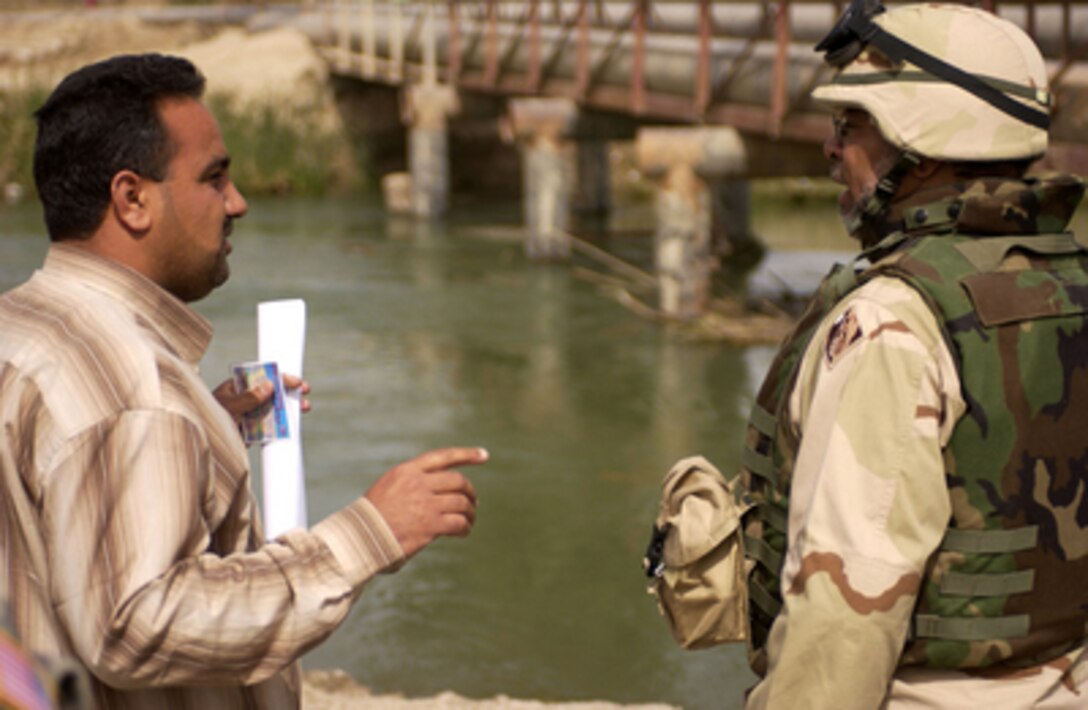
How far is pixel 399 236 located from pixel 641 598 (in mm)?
12296

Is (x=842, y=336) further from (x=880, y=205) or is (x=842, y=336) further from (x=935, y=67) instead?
(x=935, y=67)

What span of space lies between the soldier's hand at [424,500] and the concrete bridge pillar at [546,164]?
12.1 m

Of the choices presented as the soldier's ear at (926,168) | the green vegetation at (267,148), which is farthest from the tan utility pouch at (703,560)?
the green vegetation at (267,148)

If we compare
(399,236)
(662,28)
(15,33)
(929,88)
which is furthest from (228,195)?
(15,33)

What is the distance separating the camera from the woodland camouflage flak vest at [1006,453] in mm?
2016

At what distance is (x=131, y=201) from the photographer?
200 cm

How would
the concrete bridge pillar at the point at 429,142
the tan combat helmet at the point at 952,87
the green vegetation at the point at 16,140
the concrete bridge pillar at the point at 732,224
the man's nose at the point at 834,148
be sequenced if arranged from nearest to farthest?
the tan combat helmet at the point at 952,87 → the man's nose at the point at 834,148 → the concrete bridge pillar at the point at 732,224 → the concrete bridge pillar at the point at 429,142 → the green vegetation at the point at 16,140

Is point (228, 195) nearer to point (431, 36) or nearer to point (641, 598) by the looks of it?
point (641, 598)

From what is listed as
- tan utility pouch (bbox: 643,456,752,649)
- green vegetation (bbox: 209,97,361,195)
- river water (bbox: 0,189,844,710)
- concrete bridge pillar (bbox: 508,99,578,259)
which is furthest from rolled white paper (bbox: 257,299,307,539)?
green vegetation (bbox: 209,97,361,195)

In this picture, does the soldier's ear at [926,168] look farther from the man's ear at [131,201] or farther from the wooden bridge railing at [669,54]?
the wooden bridge railing at [669,54]

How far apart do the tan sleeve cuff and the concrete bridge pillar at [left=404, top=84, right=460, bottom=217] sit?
54.8 feet

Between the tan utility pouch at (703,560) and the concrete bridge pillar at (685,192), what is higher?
the tan utility pouch at (703,560)

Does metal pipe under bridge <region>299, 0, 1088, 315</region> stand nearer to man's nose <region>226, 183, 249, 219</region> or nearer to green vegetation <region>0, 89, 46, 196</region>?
green vegetation <region>0, 89, 46, 196</region>

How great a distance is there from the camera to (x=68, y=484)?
69.1 inches
